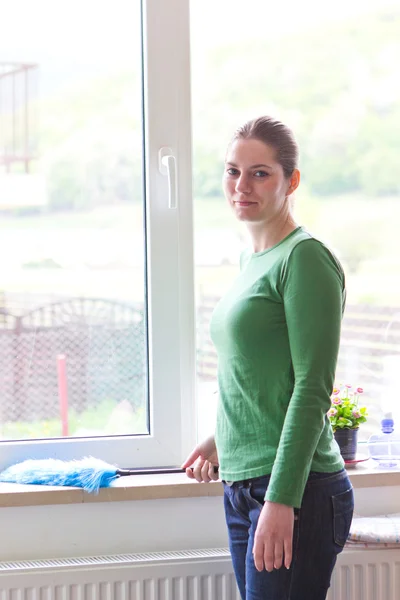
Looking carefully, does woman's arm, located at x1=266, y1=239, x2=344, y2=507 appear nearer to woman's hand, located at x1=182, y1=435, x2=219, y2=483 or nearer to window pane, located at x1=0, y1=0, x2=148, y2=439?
woman's hand, located at x1=182, y1=435, x2=219, y2=483

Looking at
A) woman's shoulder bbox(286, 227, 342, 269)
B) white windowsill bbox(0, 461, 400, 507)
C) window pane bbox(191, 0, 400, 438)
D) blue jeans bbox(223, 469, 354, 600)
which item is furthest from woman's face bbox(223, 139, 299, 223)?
white windowsill bbox(0, 461, 400, 507)

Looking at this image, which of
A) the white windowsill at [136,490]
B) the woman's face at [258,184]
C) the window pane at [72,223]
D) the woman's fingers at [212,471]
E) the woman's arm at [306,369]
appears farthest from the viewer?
the window pane at [72,223]

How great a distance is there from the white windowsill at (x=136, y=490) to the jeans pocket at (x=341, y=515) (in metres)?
0.52

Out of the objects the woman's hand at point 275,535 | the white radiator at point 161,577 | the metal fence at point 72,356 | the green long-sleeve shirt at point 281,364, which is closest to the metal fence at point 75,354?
the metal fence at point 72,356

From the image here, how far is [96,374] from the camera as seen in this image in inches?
84.1

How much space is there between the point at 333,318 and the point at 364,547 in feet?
2.60

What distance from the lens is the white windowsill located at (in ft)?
6.22

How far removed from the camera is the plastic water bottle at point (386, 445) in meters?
2.15

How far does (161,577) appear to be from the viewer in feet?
6.19

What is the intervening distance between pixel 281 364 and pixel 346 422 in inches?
25.9

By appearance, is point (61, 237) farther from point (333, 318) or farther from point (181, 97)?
point (333, 318)

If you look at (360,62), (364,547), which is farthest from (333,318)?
(360,62)

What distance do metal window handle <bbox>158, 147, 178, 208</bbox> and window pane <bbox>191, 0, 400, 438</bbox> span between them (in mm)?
94

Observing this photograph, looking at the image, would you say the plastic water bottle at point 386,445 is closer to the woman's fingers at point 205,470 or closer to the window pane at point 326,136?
the window pane at point 326,136
